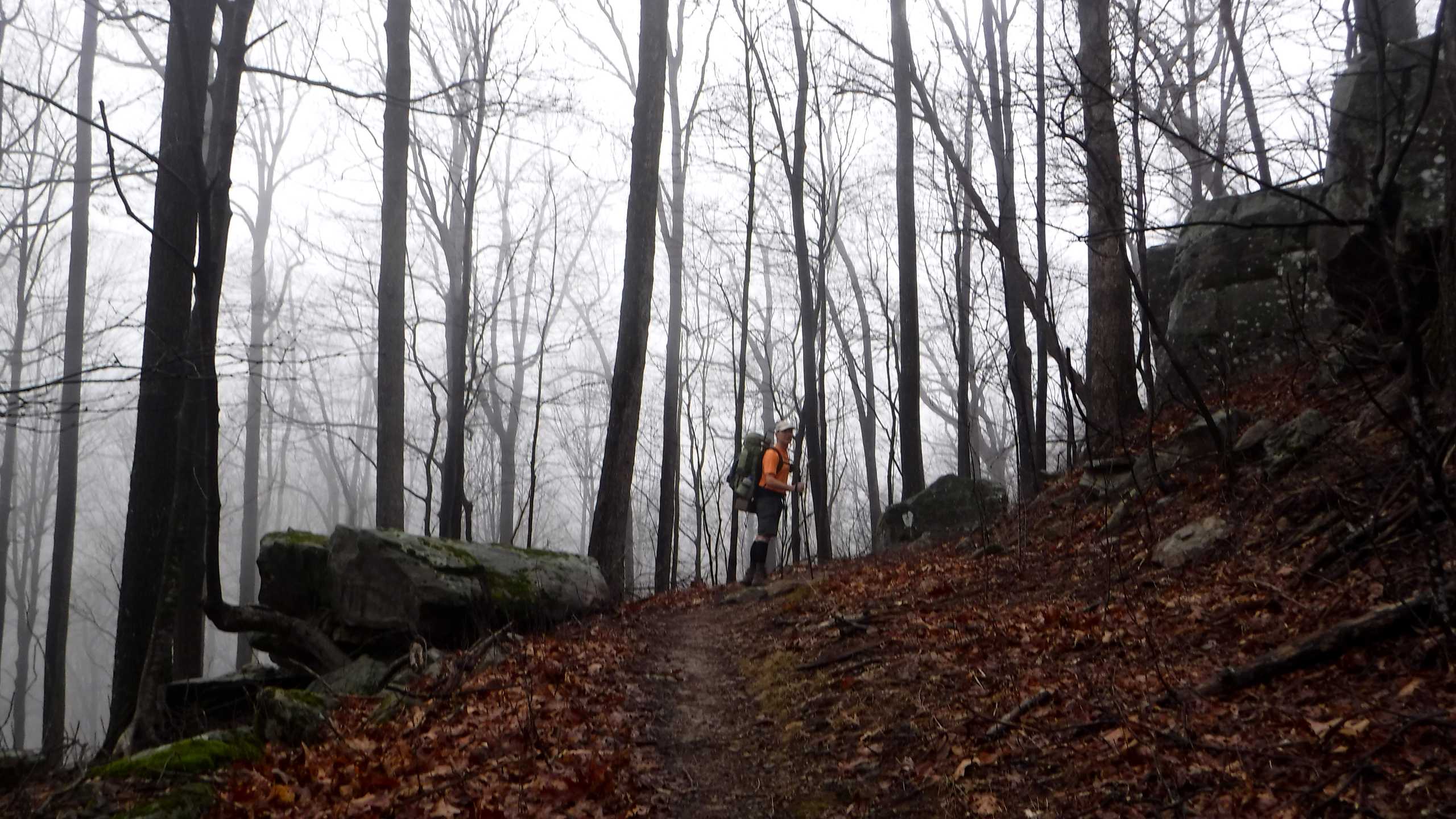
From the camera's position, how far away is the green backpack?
11680 mm

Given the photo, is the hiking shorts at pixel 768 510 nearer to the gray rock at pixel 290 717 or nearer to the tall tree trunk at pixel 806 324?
the tall tree trunk at pixel 806 324

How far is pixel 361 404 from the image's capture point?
144ft

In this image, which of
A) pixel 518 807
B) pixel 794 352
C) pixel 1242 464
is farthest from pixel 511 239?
pixel 518 807

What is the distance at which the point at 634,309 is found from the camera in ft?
38.9

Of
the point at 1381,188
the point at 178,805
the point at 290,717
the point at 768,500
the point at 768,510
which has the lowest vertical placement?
the point at 178,805

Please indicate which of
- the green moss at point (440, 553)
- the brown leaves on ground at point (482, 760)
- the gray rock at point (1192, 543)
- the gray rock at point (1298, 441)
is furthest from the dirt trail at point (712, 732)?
the gray rock at point (1298, 441)

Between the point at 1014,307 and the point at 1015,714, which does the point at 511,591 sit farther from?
the point at 1014,307

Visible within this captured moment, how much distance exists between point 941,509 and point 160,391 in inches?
362

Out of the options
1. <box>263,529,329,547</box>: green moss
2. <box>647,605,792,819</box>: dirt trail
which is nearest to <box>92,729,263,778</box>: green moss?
<box>647,605,792,819</box>: dirt trail

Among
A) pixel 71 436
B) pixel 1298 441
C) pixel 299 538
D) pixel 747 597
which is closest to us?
pixel 1298 441

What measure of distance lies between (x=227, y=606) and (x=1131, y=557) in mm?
6785

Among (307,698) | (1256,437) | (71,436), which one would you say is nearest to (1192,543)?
(1256,437)

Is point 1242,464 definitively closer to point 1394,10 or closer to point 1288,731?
point 1288,731

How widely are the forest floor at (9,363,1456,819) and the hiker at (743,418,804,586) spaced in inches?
131
